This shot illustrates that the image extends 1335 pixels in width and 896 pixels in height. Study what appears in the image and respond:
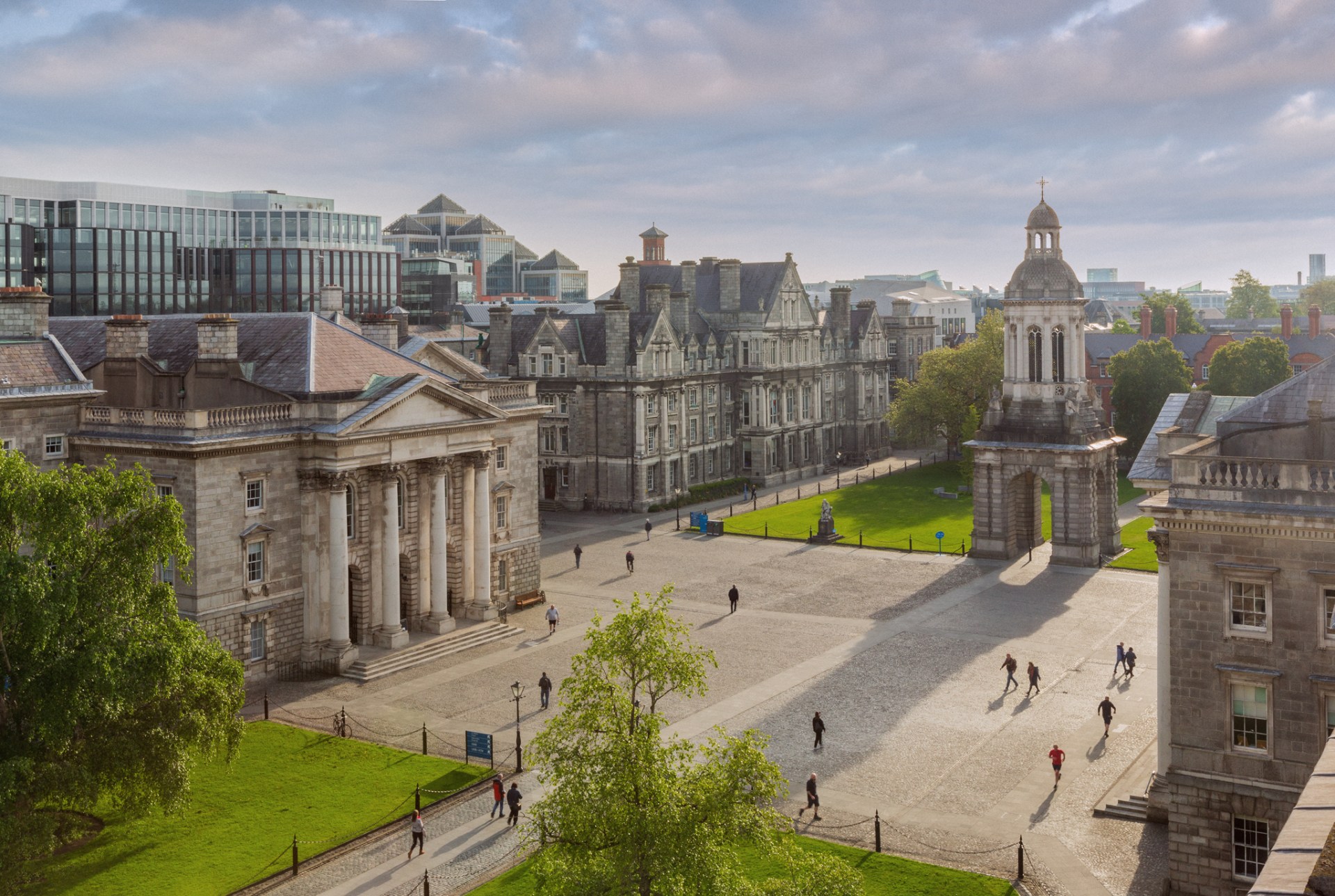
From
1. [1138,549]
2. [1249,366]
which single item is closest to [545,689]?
[1138,549]

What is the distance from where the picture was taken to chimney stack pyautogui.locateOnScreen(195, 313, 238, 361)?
166 ft

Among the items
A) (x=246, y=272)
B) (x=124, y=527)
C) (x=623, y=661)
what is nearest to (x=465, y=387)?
(x=124, y=527)

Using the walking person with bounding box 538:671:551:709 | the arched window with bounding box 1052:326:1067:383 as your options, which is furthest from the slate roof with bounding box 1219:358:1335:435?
the arched window with bounding box 1052:326:1067:383

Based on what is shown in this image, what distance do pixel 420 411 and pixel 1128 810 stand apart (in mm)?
30938

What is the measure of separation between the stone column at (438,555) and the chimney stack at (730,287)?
174ft

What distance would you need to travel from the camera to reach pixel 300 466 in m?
48.3

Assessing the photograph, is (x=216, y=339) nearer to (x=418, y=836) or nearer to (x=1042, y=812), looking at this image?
(x=418, y=836)

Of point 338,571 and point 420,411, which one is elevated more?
point 420,411

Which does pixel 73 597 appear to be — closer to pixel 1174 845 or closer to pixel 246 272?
pixel 1174 845

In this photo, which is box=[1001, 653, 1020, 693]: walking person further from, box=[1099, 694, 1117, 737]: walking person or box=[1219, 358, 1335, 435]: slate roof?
box=[1219, 358, 1335, 435]: slate roof

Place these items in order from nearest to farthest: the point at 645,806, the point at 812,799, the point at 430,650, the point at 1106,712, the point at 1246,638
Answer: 1. the point at 645,806
2. the point at 1246,638
3. the point at 812,799
4. the point at 1106,712
5. the point at 430,650

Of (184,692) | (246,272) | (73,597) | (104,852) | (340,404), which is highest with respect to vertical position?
(246,272)

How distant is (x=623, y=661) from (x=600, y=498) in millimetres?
64603

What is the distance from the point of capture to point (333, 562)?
48.4 meters
